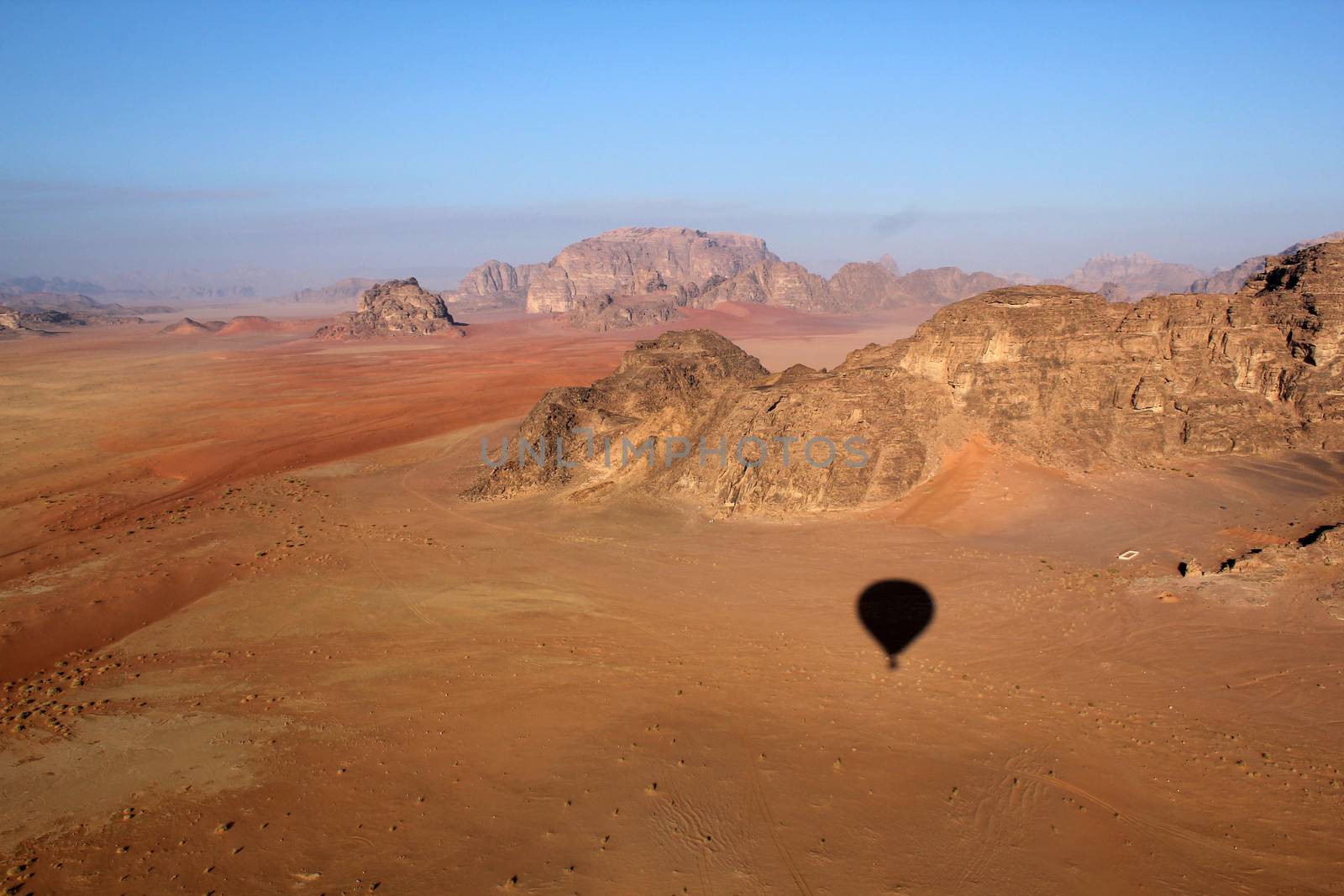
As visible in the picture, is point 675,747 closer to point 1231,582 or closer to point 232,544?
point 1231,582

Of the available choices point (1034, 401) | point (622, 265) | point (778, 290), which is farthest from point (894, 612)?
point (622, 265)

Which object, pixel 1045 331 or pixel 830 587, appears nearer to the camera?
pixel 830 587

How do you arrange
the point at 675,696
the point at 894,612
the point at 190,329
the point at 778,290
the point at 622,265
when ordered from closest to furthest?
the point at 675,696
the point at 894,612
the point at 190,329
the point at 778,290
the point at 622,265

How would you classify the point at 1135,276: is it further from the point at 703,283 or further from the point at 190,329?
the point at 190,329

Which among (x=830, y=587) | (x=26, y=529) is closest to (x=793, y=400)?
(x=830, y=587)

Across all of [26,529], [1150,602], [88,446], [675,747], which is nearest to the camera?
[675,747]

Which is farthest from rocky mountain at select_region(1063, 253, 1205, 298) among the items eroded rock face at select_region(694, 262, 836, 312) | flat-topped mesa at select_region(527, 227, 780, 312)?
flat-topped mesa at select_region(527, 227, 780, 312)

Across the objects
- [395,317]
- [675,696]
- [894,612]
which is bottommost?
[675,696]
